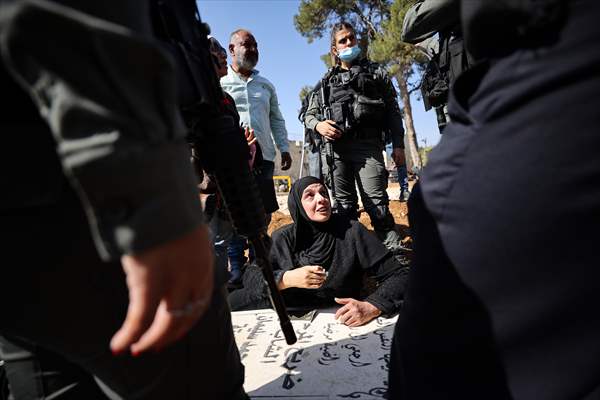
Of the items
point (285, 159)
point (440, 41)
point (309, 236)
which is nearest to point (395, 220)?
point (285, 159)

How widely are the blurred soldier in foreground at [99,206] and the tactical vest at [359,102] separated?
206cm

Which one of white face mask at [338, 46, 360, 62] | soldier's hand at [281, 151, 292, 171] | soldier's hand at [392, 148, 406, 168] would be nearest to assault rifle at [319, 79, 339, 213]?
white face mask at [338, 46, 360, 62]

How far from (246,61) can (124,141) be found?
93.0 inches

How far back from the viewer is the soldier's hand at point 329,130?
2457 mm

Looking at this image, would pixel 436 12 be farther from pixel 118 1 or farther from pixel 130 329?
pixel 130 329

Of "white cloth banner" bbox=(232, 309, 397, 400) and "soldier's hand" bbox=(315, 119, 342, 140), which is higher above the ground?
"soldier's hand" bbox=(315, 119, 342, 140)

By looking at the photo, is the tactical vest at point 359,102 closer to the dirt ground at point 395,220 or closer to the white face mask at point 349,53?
the white face mask at point 349,53

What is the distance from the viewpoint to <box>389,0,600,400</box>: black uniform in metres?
0.42

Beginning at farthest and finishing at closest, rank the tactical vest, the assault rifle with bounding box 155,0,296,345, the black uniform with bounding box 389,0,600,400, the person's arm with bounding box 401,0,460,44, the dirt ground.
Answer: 1. the dirt ground
2. the tactical vest
3. the person's arm with bounding box 401,0,460,44
4. the assault rifle with bounding box 155,0,296,345
5. the black uniform with bounding box 389,0,600,400

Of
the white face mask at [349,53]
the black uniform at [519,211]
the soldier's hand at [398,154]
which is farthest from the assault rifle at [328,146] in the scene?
the black uniform at [519,211]

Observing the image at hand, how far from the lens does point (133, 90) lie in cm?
35

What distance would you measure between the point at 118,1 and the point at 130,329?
0.39m

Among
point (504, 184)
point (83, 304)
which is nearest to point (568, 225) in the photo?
point (504, 184)

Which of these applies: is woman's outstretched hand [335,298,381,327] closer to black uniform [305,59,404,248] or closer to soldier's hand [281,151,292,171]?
black uniform [305,59,404,248]
